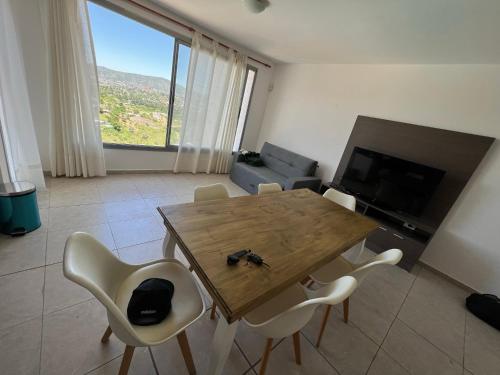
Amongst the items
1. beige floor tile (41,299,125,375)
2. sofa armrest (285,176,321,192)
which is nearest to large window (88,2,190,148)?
sofa armrest (285,176,321,192)

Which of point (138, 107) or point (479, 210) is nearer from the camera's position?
point (479, 210)

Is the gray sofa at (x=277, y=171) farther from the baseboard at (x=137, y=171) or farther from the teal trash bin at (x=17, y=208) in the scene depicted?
the teal trash bin at (x=17, y=208)

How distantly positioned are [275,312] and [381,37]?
Answer: 2744mm

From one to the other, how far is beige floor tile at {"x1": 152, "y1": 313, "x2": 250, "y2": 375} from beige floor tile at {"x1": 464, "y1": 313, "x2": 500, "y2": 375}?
5.68 feet

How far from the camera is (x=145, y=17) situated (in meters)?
2.77

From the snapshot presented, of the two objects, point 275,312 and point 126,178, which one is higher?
point 275,312

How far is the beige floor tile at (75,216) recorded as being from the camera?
6.78 feet

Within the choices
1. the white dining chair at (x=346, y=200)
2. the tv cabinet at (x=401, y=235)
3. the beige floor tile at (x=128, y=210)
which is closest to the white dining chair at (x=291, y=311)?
the white dining chair at (x=346, y=200)

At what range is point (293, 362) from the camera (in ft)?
4.33

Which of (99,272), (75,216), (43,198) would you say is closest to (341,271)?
(99,272)

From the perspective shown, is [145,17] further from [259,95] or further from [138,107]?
[259,95]

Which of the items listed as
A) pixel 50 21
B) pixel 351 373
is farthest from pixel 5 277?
pixel 50 21

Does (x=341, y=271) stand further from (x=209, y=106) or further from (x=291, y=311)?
(x=209, y=106)

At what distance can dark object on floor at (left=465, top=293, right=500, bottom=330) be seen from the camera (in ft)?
6.35
